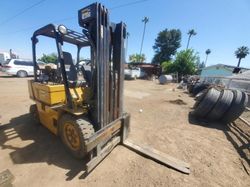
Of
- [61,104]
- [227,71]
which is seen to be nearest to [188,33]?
[227,71]

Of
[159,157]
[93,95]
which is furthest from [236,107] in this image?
[93,95]

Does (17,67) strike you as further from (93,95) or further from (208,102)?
(208,102)

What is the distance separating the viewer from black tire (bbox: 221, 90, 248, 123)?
5.05m

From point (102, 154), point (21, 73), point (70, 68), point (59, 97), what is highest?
point (70, 68)

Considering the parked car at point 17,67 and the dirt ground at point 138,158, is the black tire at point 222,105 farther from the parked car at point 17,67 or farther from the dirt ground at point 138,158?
the parked car at point 17,67

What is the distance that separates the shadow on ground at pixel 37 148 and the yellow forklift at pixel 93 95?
0.77ft

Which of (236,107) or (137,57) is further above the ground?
(137,57)

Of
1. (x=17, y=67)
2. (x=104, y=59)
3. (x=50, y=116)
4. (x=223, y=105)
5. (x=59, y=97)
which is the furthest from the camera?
(x=17, y=67)

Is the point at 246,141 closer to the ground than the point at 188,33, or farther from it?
closer to the ground

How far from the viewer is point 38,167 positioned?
277 cm

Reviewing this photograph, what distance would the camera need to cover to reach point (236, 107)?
5.09m

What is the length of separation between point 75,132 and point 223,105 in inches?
212

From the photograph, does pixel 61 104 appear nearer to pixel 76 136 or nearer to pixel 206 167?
pixel 76 136

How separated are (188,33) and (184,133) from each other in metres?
64.1
